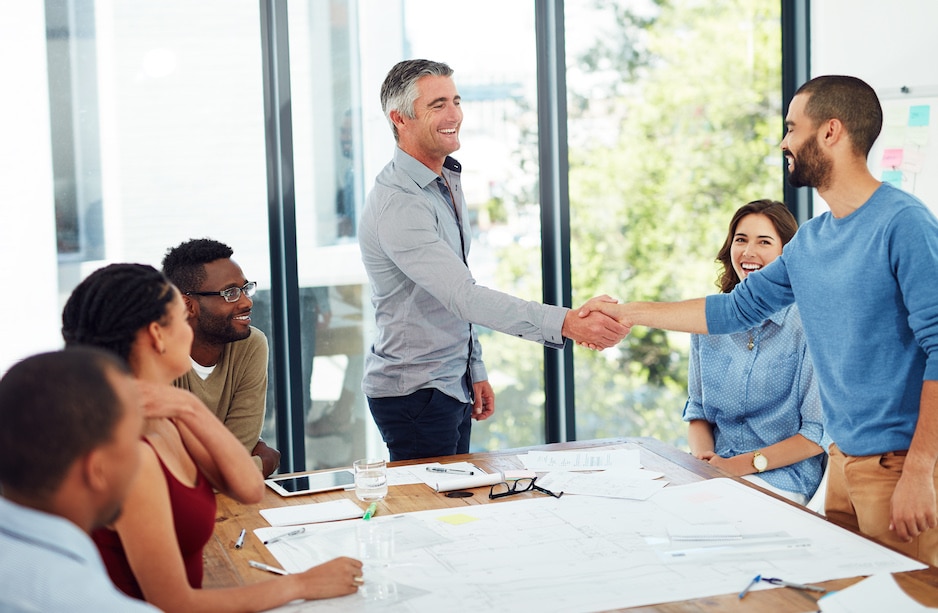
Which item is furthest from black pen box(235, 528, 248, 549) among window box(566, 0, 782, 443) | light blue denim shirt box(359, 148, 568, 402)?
window box(566, 0, 782, 443)

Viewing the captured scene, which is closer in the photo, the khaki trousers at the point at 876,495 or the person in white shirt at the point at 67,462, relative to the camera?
the person in white shirt at the point at 67,462

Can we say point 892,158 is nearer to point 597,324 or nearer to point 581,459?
point 597,324

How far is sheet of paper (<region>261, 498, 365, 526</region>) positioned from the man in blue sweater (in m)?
1.13

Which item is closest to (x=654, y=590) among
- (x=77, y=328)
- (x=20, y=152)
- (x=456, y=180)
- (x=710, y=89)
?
(x=77, y=328)

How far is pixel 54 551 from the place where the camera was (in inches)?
38.7

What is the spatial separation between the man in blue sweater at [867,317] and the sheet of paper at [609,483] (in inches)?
17.7

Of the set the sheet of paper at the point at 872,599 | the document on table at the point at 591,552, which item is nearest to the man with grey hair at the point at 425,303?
the document on table at the point at 591,552

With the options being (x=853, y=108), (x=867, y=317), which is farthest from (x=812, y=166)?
(x=867, y=317)

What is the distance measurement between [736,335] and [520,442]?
4.70ft

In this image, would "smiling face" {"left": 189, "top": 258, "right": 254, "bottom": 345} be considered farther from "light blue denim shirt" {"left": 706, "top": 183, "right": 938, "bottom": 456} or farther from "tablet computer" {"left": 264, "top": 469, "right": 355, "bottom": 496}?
"light blue denim shirt" {"left": 706, "top": 183, "right": 938, "bottom": 456}

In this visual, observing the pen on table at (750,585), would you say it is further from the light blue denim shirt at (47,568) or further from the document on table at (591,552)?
the light blue denim shirt at (47,568)

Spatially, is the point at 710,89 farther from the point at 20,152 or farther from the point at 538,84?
the point at 20,152

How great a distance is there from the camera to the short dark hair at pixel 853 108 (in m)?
2.12

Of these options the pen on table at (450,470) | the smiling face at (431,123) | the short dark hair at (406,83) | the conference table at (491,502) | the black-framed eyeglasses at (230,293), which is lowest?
the conference table at (491,502)
